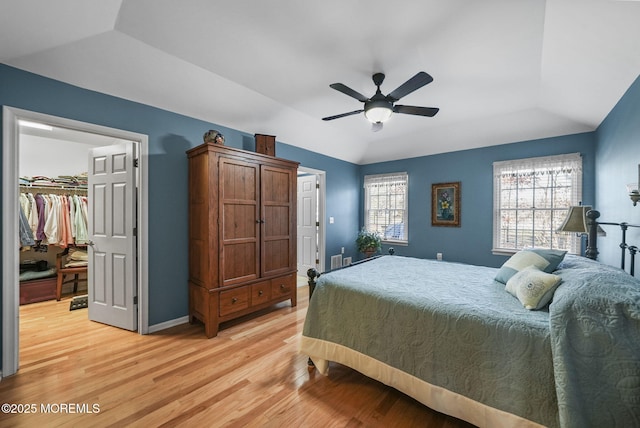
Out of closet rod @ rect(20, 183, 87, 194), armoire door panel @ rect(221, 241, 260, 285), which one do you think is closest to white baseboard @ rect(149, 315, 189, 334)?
armoire door panel @ rect(221, 241, 260, 285)

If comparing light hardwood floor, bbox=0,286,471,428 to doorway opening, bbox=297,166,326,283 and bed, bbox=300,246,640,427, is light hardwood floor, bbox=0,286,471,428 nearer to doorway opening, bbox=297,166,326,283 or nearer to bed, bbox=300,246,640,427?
bed, bbox=300,246,640,427

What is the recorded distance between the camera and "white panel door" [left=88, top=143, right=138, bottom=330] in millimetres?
2752

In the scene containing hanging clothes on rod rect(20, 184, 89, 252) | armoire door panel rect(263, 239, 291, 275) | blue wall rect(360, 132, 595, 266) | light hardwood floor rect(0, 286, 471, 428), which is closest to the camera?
light hardwood floor rect(0, 286, 471, 428)

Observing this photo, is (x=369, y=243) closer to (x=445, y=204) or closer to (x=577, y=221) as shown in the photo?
(x=445, y=204)

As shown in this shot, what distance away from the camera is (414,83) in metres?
2.09

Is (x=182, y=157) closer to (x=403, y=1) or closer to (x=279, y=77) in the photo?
(x=279, y=77)

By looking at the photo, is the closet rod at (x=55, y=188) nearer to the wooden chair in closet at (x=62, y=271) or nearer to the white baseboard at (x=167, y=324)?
the wooden chair in closet at (x=62, y=271)

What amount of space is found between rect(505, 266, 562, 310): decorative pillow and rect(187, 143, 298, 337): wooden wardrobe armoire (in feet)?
8.31

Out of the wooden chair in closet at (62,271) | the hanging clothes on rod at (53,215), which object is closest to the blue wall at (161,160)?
the hanging clothes on rod at (53,215)

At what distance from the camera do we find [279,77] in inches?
109

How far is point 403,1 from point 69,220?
208 inches

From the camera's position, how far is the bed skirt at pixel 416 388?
1.32 m

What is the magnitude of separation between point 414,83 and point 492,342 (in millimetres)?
1911

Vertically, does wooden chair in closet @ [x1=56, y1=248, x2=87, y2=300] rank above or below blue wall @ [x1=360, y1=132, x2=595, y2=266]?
below
